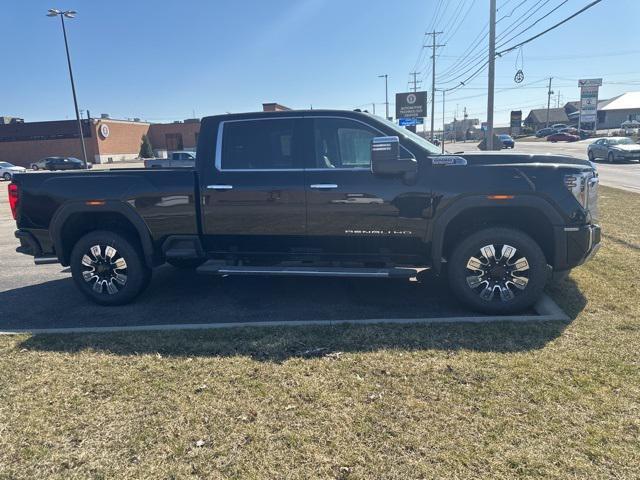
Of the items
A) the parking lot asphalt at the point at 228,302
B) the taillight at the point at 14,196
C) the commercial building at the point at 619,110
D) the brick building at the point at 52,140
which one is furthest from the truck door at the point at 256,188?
the commercial building at the point at 619,110

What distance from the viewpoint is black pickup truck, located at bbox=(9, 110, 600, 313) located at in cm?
450

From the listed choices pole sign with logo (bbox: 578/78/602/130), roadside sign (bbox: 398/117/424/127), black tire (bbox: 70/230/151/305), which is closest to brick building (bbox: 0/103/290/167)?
roadside sign (bbox: 398/117/424/127)

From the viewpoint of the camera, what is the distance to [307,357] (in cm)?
377

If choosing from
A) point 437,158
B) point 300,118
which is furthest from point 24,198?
point 437,158

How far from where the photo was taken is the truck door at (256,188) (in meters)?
4.88

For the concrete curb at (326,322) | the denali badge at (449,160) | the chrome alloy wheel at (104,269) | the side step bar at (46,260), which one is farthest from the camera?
the side step bar at (46,260)

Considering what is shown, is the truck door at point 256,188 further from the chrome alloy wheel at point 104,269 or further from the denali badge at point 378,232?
the chrome alloy wheel at point 104,269

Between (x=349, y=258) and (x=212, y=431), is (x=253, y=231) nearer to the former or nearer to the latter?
(x=349, y=258)

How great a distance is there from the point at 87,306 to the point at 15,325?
2.40 feet

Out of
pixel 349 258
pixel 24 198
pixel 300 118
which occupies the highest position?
pixel 300 118

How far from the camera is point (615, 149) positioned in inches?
1081

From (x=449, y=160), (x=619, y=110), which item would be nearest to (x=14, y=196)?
(x=449, y=160)

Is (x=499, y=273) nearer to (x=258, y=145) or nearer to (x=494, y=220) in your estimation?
(x=494, y=220)

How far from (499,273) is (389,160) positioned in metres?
1.56
